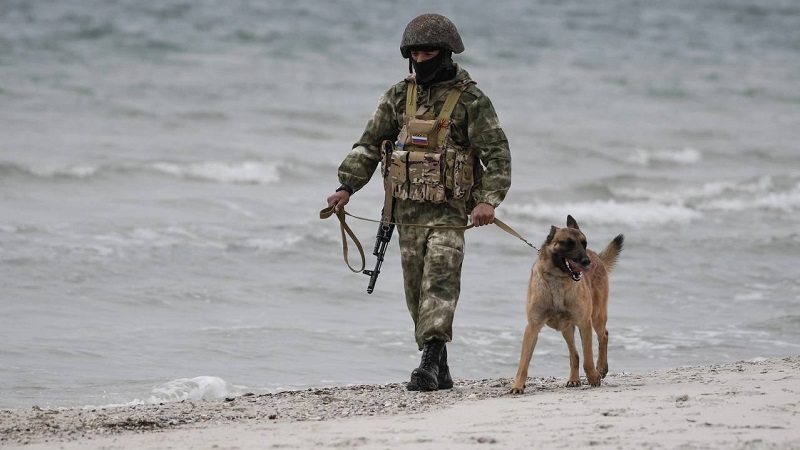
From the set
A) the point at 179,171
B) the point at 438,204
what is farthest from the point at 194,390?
the point at 179,171

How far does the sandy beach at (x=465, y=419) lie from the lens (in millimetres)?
5355

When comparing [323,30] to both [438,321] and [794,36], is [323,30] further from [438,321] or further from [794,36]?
[438,321]

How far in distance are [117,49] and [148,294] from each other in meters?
19.4

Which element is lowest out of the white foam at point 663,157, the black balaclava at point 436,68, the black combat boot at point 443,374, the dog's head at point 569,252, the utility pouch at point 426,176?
the black combat boot at point 443,374

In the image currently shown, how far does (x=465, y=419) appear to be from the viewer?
5.91 m

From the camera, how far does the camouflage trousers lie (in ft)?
22.6

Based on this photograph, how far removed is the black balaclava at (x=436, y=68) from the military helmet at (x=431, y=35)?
0.18ft

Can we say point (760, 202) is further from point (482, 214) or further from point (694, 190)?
point (482, 214)

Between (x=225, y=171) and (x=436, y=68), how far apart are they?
12089 millimetres

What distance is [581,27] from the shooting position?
128 feet

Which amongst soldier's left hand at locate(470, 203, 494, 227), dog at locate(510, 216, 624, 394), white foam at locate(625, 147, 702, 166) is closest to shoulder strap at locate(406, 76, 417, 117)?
soldier's left hand at locate(470, 203, 494, 227)

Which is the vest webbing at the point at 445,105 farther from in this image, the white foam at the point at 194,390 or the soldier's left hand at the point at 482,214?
the white foam at the point at 194,390

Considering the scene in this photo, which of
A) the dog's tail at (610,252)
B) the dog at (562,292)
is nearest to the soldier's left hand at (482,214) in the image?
the dog at (562,292)

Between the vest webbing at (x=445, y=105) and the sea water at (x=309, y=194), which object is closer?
the vest webbing at (x=445, y=105)
